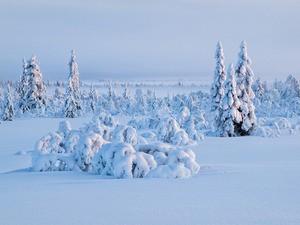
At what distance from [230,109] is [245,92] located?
78.3 inches

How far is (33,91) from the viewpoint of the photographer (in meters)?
67.4

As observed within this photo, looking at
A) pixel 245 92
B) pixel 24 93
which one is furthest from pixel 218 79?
pixel 24 93

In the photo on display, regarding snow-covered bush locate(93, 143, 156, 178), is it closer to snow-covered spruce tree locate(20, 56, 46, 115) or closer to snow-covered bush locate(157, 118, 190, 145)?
snow-covered bush locate(157, 118, 190, 145)

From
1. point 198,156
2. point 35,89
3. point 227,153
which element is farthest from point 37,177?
point 35,89

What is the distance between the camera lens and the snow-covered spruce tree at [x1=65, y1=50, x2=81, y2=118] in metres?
64.2

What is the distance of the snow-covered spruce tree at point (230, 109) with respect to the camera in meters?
33.1

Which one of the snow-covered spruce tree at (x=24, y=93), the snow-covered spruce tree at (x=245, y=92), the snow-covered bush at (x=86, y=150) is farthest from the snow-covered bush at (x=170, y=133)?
the snow-covered spruce tree at (x=24, y=93)

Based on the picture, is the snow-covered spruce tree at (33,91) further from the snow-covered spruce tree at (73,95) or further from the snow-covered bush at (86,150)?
the snow-covered bush at (86,150)

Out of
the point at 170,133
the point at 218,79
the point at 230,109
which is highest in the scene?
the point at 218,79

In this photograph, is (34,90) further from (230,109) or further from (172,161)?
(172,161)

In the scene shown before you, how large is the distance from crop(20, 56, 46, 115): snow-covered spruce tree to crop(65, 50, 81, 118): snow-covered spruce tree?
4814 mm

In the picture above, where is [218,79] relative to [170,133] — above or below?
above

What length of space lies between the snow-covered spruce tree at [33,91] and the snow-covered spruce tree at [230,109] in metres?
39.1

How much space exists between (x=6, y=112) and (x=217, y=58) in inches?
1219
